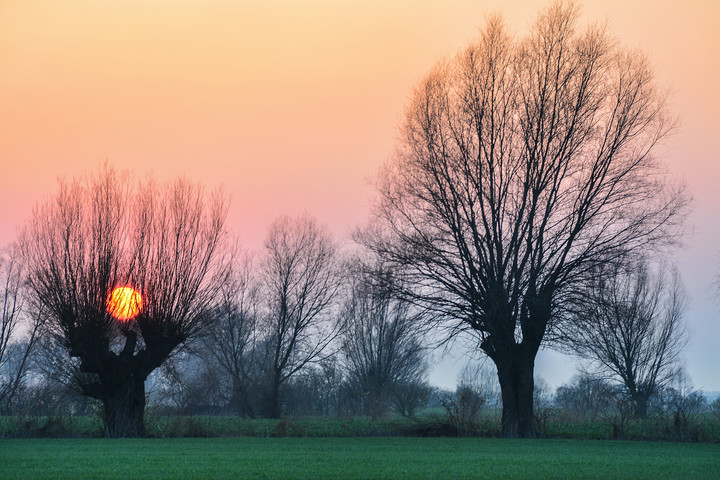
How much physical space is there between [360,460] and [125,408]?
12.3 metres

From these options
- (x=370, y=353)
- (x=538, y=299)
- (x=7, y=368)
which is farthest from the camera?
(x=7, y=368)

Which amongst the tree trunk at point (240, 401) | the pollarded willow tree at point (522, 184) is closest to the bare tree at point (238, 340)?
the tree trunk at point (240, 401)

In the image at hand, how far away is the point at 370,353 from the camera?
4069cm

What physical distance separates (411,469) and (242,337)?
32.0 m

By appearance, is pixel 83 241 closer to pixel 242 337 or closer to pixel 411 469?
pixel 411 469

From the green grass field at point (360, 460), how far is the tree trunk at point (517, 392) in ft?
10.1

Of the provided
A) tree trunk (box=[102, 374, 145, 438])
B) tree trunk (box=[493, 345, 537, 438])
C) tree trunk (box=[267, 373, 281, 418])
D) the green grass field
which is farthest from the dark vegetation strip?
tree trunk (box=[267, 373, 281, 418])

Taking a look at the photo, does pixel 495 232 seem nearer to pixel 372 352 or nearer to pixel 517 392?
pixel 517 392

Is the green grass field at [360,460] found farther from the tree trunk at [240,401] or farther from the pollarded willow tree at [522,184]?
the tree trunk at [240,401]

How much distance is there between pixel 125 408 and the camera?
882 inches

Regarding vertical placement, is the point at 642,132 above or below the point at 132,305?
above

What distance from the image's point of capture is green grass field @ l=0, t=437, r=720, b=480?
10.5 meters

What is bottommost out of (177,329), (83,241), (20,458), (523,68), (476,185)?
(20,458)

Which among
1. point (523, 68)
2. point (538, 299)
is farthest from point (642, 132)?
point (538, 299)
